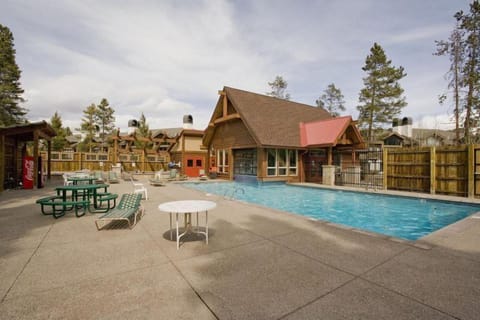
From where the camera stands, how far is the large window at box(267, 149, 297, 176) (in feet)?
58.5

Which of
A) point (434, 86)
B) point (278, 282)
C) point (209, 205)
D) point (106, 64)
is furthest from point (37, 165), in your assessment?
point (434, 86)

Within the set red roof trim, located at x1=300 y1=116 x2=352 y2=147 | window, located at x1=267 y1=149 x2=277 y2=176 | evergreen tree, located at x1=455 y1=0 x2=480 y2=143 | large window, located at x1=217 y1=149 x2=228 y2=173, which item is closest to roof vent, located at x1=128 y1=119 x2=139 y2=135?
large window, located at x1=217 y1=149 x2=228 y2=173

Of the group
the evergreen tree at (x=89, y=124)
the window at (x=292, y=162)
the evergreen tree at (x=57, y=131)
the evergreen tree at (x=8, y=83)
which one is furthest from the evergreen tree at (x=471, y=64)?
the evergreen tree at (x=57, y=131)

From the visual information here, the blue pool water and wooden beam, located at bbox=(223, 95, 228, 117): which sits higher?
wooden beam, located at bbox=(223, 95, 228, 117)

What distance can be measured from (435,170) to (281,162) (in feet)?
31.5

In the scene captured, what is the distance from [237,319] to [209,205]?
2.65m

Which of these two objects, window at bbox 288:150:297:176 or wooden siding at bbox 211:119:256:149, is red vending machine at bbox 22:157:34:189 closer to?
wooden siding at bbox 211:119:256:149

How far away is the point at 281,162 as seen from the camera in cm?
1833

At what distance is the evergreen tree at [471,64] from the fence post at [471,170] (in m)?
9.68

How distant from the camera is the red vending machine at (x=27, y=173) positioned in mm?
12727

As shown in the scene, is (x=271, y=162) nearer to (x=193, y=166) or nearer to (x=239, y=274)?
(x=193, y=166)

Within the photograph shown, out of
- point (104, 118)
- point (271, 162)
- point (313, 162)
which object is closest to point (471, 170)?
point (313, 162)

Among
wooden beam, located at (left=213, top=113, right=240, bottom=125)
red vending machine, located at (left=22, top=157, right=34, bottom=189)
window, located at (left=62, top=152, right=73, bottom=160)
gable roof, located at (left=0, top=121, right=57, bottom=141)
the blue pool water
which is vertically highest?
wooden beam, located at (left=213, top=113, right=240, bottom=125)

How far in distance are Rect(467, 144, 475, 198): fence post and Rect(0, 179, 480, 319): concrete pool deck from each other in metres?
6.34
